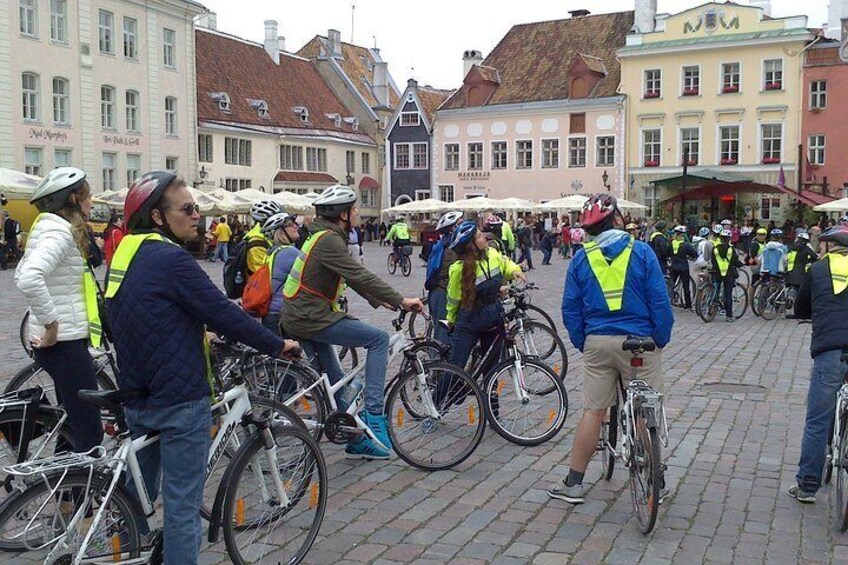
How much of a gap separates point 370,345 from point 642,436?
6.52 feet

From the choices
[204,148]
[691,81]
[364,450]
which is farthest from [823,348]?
[691,81]

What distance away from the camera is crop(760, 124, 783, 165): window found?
1767 inches

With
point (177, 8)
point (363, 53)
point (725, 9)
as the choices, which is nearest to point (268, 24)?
point (363, 53)

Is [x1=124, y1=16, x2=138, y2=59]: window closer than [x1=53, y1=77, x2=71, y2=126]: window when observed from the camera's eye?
No

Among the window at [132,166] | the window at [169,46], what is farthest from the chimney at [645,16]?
the window at [132,166]

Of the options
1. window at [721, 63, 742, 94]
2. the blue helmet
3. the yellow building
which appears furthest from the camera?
window at [721, 63, 742, 94]

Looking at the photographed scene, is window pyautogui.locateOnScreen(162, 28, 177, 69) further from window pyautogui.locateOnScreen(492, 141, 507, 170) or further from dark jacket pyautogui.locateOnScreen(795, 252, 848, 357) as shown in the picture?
dark jacket pyautogui.locateOnScreen(795, 252, 848, 357)

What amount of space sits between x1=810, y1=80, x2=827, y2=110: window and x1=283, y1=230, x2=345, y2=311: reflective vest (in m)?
42.3

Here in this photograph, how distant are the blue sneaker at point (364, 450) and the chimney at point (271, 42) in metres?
51.5

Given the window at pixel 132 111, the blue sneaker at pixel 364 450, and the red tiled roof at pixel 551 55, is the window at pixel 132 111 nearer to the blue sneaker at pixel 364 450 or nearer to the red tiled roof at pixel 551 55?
the red tiled roof at pixel 551 55

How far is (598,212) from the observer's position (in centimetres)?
541

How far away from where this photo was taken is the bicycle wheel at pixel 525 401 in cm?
690

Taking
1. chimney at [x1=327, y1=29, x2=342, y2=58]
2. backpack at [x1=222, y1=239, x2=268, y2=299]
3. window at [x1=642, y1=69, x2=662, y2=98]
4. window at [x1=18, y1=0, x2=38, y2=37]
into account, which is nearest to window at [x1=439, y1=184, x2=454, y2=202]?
window at [x1=642, y1=69, x2=662, y2=98]

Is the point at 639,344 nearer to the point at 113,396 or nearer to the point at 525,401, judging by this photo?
the point at 525,401
